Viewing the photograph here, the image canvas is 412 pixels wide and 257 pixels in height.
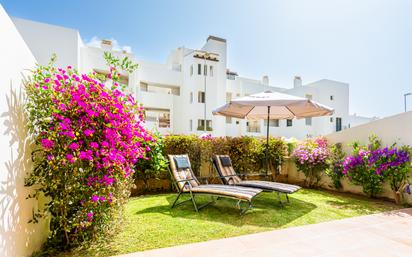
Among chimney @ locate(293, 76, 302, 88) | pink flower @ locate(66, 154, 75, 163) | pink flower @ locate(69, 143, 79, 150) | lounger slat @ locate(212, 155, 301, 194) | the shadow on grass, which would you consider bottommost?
the shadow on grass

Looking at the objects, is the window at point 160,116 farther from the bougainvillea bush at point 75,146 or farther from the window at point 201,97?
the bougainvillea bush at point 75,146

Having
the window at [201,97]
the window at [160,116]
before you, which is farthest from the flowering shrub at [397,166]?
the window at [160,116]

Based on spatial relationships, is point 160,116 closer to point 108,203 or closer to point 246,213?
point 246,213

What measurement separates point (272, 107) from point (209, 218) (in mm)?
4600

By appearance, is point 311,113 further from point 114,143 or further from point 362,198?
point 114,143

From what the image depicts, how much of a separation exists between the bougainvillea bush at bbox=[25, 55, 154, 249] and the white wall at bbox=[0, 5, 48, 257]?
0.49 feet

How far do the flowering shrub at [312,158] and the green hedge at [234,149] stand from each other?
0.62 metres

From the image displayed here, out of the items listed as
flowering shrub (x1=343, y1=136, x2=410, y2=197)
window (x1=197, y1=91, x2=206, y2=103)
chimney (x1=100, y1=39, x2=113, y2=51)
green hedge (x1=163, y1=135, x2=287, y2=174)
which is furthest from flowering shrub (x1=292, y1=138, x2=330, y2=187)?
chimney (x1=100, y1=39, x2=113, y2=51)

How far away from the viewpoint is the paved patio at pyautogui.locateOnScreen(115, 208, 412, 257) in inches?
108

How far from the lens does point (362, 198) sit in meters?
5.94

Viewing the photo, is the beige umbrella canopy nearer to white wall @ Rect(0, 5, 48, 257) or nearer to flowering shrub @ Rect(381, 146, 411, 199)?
flowering shrub @ Rect(381, 146, 411, 199)

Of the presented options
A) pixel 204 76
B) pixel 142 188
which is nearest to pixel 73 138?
pixel 142 188

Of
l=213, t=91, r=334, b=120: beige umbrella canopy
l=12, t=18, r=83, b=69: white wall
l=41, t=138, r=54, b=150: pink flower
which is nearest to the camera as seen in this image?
l=41, t=138, r=54, b=150: pink flower

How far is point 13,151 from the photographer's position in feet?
7.22
